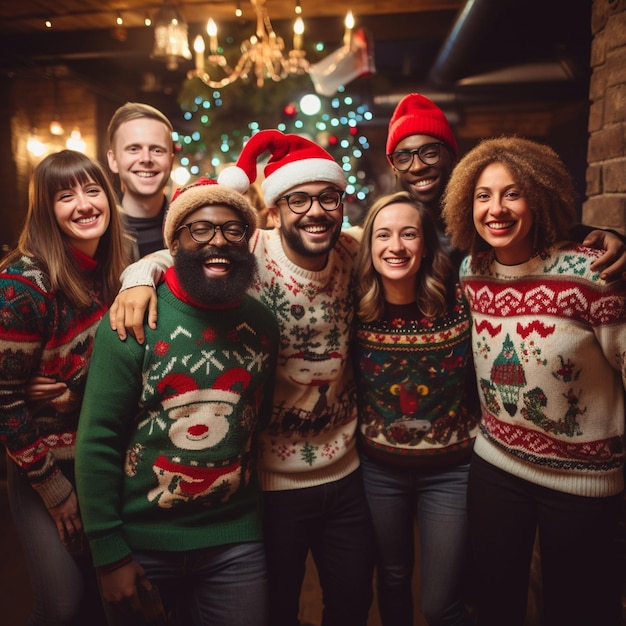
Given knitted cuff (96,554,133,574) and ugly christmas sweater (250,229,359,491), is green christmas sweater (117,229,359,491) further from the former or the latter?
knitted cuff (96,554,133,574)

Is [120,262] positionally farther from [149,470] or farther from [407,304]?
[407,304]

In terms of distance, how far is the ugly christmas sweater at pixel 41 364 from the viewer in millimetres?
1526

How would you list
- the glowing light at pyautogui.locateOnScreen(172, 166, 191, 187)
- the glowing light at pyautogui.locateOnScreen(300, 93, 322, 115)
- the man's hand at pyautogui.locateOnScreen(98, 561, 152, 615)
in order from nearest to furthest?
1. the man's hand at pyautogui.locateOnScreen(98, 561, 152, 615)
2. the glowing light at pyautogui.locateOnScreen(300, 93, 322, 115)
3. the glowing light at pyautogui.locateOnScreen(172, 166, 191, 187)

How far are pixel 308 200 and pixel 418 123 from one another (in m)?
0.69

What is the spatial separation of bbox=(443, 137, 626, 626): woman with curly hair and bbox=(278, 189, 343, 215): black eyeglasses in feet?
1.41

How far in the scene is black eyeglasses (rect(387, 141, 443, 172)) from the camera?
7.05ft

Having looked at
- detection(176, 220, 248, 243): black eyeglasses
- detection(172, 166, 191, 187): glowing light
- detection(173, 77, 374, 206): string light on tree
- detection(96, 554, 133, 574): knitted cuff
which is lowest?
detection(96, 554, 133, 574): knitted cuff

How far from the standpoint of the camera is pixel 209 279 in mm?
1488

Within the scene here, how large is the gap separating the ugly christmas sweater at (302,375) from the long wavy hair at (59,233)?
52 cm

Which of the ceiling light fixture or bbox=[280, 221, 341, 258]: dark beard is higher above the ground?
the ceiling light fixture

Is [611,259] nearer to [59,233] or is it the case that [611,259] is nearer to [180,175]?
[59,233]

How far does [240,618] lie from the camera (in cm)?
151

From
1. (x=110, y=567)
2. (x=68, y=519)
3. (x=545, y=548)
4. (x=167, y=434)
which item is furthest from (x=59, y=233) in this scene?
(x=545, y=548)

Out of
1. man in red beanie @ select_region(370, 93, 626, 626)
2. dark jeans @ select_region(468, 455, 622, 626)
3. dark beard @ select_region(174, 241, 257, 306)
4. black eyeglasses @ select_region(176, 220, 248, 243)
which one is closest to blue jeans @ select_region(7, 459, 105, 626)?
dark beard @ select_region(174, 241, 257, 306)
